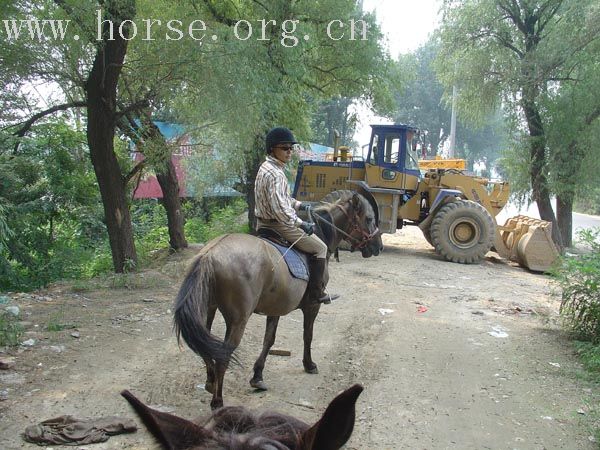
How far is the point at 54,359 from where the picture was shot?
4895 mm

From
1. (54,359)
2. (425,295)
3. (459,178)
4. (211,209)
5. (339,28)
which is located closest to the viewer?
(54,359)

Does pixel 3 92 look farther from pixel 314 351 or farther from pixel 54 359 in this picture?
pixel 314 351

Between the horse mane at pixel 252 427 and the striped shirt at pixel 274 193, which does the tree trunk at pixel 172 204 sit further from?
the horse mane at pixel 252 427

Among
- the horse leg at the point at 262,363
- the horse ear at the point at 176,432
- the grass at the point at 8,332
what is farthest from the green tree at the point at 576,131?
the horse ear at the point at 176,432

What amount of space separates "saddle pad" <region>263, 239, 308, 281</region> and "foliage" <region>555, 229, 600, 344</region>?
338cm

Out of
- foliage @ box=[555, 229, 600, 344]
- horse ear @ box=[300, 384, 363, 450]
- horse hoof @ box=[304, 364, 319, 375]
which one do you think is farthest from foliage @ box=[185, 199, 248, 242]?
horse ear @ box=[300, 384, 363, 450]

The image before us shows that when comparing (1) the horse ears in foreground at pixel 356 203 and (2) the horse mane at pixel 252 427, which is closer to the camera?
(2) the horse mane at pixel 252 427

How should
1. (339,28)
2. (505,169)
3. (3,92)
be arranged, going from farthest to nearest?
(505,169), (339,28), (3,92)

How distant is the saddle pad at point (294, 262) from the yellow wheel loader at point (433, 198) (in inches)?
252

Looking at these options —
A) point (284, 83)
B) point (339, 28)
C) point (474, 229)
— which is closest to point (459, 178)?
point (474, 229)

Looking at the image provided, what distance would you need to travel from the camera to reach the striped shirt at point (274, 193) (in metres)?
4.36

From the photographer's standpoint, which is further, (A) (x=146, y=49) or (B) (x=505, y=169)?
(B) (x=505, y=169)

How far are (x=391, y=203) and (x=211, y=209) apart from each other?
332 inches

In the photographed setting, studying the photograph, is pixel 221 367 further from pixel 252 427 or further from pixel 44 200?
pixel 44 200
